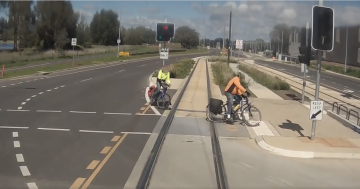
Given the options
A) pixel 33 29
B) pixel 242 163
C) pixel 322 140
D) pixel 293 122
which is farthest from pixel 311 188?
pixel 33 29

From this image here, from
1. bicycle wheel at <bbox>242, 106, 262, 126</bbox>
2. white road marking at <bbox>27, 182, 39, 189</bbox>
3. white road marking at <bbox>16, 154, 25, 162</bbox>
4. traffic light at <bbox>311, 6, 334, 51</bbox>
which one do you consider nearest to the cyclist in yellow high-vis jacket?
bicycle wheel at <bbox>242, 106, 262, 126</bbox>

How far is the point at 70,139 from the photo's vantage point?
1084 centimetres

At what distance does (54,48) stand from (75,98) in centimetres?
5410

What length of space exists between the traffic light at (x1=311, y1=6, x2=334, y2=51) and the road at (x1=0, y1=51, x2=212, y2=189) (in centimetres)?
487

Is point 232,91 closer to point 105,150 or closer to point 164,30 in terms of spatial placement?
point 105,150

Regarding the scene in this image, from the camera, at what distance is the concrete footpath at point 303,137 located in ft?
33.3

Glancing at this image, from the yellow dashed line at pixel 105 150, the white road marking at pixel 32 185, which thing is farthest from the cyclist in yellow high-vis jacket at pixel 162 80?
the white road marking at pixel 32 185

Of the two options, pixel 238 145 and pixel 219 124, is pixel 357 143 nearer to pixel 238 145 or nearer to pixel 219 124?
pixel 238 145

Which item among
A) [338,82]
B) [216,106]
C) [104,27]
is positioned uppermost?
[104,27]

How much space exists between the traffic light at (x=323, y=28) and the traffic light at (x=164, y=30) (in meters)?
12.2

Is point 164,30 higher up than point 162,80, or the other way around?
point 164,30

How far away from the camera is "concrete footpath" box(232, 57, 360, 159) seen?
10148 mm

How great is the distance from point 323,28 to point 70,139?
21.9 feet

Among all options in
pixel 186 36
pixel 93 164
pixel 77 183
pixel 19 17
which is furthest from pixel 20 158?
pixel 186 36
